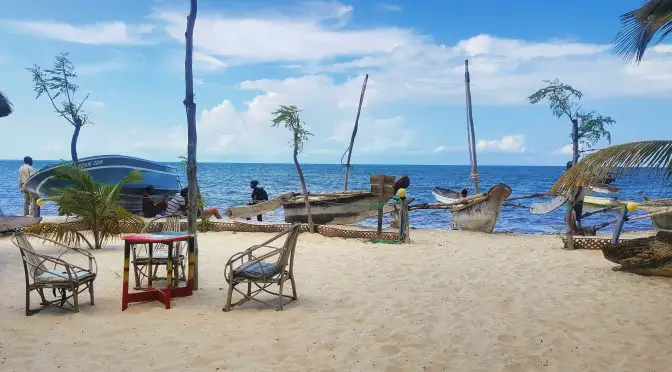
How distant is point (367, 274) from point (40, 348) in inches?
159

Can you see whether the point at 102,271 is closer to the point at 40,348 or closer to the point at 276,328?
the point at 40,348

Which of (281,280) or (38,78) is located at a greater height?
(38,78)

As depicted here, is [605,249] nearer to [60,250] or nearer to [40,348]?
[40,348]

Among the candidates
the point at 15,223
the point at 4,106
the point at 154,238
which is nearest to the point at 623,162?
the point at 154,238

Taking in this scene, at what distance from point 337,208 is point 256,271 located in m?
7.97

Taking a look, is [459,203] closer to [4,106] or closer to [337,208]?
[337,208]

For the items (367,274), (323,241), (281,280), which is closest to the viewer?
(281,280)

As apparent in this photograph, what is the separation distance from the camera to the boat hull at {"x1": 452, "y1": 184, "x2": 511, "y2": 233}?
12.3 meters

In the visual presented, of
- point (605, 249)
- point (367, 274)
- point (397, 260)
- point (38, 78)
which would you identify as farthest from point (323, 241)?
point (38, 78)

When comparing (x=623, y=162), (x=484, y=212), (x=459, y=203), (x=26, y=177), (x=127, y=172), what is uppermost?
(x=623, y=162)

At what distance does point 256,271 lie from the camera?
211 inches

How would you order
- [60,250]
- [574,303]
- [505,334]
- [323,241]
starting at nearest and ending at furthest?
[505,334]
[574,303]
[60,250]
[323,241]

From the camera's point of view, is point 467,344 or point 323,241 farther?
point 323,241

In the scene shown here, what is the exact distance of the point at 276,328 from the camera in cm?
477
